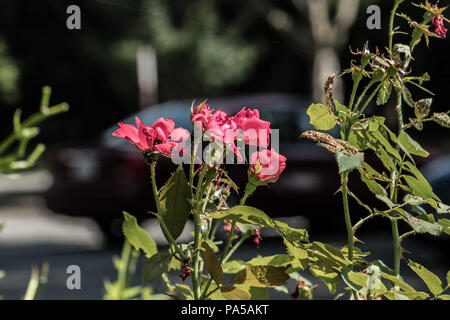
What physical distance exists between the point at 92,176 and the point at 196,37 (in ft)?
48.3

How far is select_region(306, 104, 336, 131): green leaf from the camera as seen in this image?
0.84 m

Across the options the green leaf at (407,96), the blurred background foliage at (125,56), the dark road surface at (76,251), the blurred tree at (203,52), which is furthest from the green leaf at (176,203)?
the blurred tree at (203,52)

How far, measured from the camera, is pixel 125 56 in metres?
20.0

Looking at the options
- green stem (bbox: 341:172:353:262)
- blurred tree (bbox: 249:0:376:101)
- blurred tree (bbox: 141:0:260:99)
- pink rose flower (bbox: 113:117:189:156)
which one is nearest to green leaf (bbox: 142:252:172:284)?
pink rose flower (bbox: 113:117:189:156)

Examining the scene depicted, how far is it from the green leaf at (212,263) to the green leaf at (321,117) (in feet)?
0.70

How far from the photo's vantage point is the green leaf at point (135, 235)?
0.94 meters

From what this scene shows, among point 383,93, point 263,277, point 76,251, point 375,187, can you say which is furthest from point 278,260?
point 76,251

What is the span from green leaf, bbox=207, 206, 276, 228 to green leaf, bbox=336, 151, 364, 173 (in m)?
0.11

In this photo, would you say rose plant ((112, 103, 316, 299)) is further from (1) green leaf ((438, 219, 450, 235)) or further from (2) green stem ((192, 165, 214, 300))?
(1) green leaf ((438, 219, 450, 235))

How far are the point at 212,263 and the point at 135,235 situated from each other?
159mm

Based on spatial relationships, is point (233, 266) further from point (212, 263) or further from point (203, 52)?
point (203, 52)

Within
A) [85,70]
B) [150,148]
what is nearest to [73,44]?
[85,70]

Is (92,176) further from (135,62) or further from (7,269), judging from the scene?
(135,62)

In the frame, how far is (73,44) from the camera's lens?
20047 millimetres
